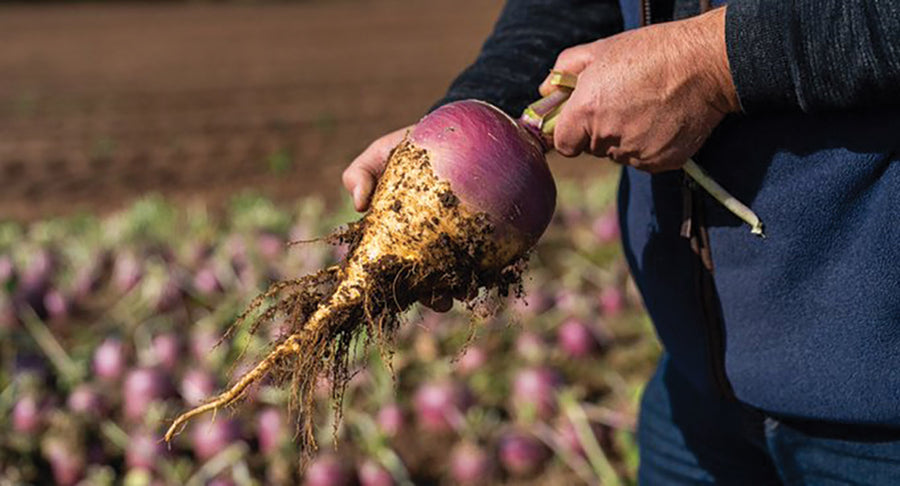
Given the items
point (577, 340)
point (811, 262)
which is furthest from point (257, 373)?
point (577, 340)

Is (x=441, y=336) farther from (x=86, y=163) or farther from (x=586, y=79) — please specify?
(x=86, y=163)

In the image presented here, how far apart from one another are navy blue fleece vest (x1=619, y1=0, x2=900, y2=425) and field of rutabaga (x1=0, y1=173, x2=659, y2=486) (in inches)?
32.5

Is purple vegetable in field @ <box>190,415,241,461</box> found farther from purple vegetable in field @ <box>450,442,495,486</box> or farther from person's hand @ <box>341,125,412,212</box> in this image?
person's hand @ <box>341,125,412,212</box>

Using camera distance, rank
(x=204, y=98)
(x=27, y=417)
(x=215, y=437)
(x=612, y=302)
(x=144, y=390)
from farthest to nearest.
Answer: (x=204, y=98) < (x=612, y=302) < (x=144, y=390) < (x=27, y=417) < (x=215, y=437)

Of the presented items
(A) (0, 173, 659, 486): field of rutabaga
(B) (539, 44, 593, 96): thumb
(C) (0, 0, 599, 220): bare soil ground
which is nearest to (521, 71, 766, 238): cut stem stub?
(B) (539, 44, 593, 96): thumb

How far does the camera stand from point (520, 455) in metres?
2.67

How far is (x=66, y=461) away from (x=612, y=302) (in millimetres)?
1923

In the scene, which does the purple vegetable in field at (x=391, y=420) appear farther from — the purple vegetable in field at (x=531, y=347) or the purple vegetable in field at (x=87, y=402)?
the purple vegetable in field at (x=87, y=402)

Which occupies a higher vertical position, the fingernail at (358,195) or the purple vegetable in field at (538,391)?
the fingernail at (358,195)

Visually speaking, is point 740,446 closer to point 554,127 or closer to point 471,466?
point 554,127

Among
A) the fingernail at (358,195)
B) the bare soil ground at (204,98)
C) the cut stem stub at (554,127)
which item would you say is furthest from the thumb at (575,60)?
the bare soil ground at (204,98)

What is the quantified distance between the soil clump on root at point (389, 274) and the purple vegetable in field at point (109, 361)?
171 cm

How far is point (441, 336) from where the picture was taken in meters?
3.36

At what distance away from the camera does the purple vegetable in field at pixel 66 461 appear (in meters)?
2.62
